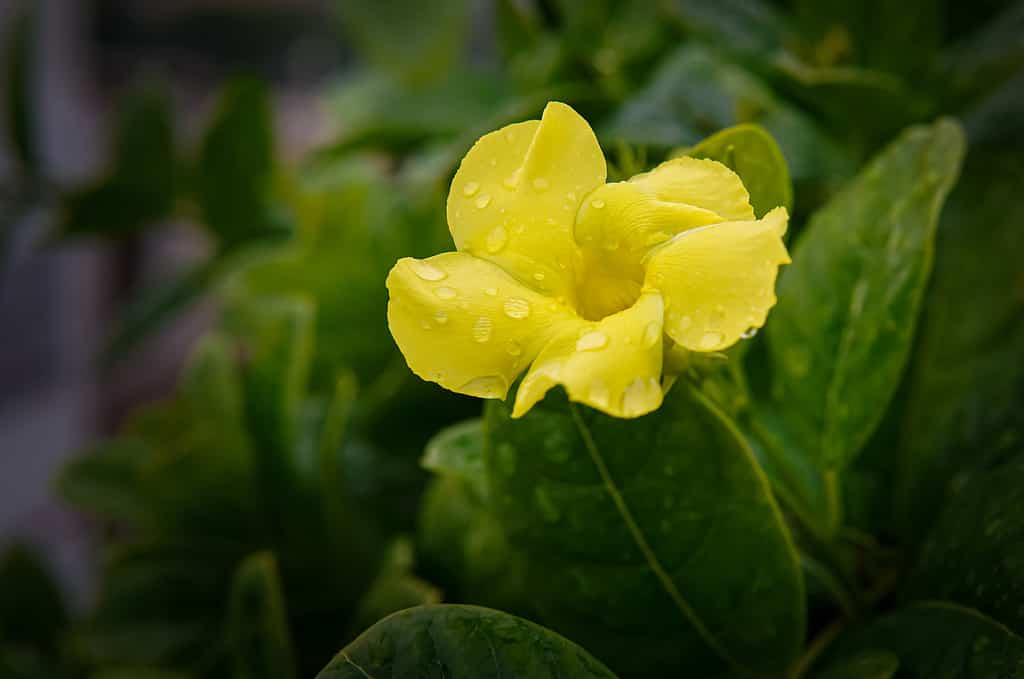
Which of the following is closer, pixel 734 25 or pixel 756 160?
pixel 756 160

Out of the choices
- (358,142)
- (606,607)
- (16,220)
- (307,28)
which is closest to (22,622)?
(16,220)

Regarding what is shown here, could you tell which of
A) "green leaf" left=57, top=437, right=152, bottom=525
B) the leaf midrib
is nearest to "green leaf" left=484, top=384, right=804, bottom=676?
the leaf midrib

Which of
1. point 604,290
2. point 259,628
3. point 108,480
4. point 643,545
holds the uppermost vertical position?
point 604,290

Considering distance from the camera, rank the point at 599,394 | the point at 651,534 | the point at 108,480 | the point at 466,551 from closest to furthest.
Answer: the point at 599,394
the point at 651,534
the point at 466,551
the point at 108,480

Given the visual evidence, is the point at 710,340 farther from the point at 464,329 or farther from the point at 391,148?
the point at 391,148

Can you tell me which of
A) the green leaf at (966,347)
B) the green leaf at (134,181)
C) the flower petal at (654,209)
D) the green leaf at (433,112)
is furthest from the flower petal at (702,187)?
the green leaf at (134,181)

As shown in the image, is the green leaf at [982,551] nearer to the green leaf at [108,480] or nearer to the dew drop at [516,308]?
the dew drop at [516,308]

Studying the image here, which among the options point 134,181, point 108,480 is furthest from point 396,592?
point 134,181

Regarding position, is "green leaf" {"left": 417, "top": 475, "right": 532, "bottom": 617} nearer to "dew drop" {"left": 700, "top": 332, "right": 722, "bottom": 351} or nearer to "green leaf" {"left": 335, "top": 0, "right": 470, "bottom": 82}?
"dew drop" {"left": 700, "top": 332, "right": 722, "bottom": 351}
